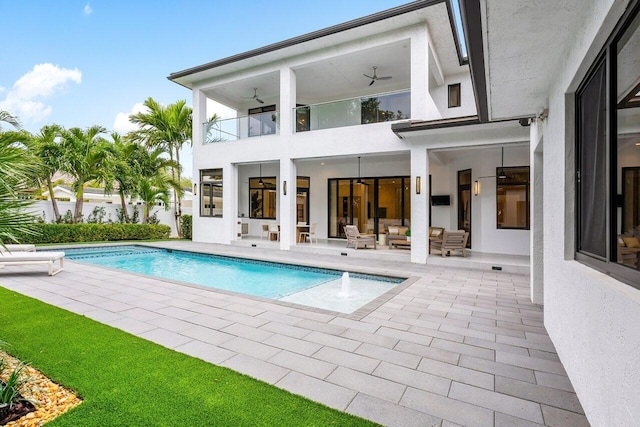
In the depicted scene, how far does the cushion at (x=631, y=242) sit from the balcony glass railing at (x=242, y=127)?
1254 centimetres

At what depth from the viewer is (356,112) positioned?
38.6ft

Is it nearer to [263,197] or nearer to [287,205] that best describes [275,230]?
[287,205]

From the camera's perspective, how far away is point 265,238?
16297 millimetres

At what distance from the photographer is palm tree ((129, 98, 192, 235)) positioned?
17.3 metres

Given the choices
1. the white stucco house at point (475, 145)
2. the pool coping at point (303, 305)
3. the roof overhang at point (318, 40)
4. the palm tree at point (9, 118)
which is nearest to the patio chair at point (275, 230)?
the white stucco house at point (475, 145)

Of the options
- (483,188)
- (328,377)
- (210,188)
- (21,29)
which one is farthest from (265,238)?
(21,29)

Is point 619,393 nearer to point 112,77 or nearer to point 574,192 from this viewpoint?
point 574,192

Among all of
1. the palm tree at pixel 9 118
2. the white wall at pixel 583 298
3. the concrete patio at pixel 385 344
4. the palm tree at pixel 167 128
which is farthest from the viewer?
the palm tree at pixel 167 128

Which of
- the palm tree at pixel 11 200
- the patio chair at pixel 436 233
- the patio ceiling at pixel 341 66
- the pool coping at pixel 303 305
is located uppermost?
the patio ceiling at pixel 341 66

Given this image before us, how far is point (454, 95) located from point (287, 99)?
6679 millimetres

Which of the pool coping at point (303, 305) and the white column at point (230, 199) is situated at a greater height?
the white column at point (230, 199)

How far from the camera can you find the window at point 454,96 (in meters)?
13.2

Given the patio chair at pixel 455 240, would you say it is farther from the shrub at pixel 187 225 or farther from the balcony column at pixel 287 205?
the shrub at pixel 187 225

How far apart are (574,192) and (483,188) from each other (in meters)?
9.06
